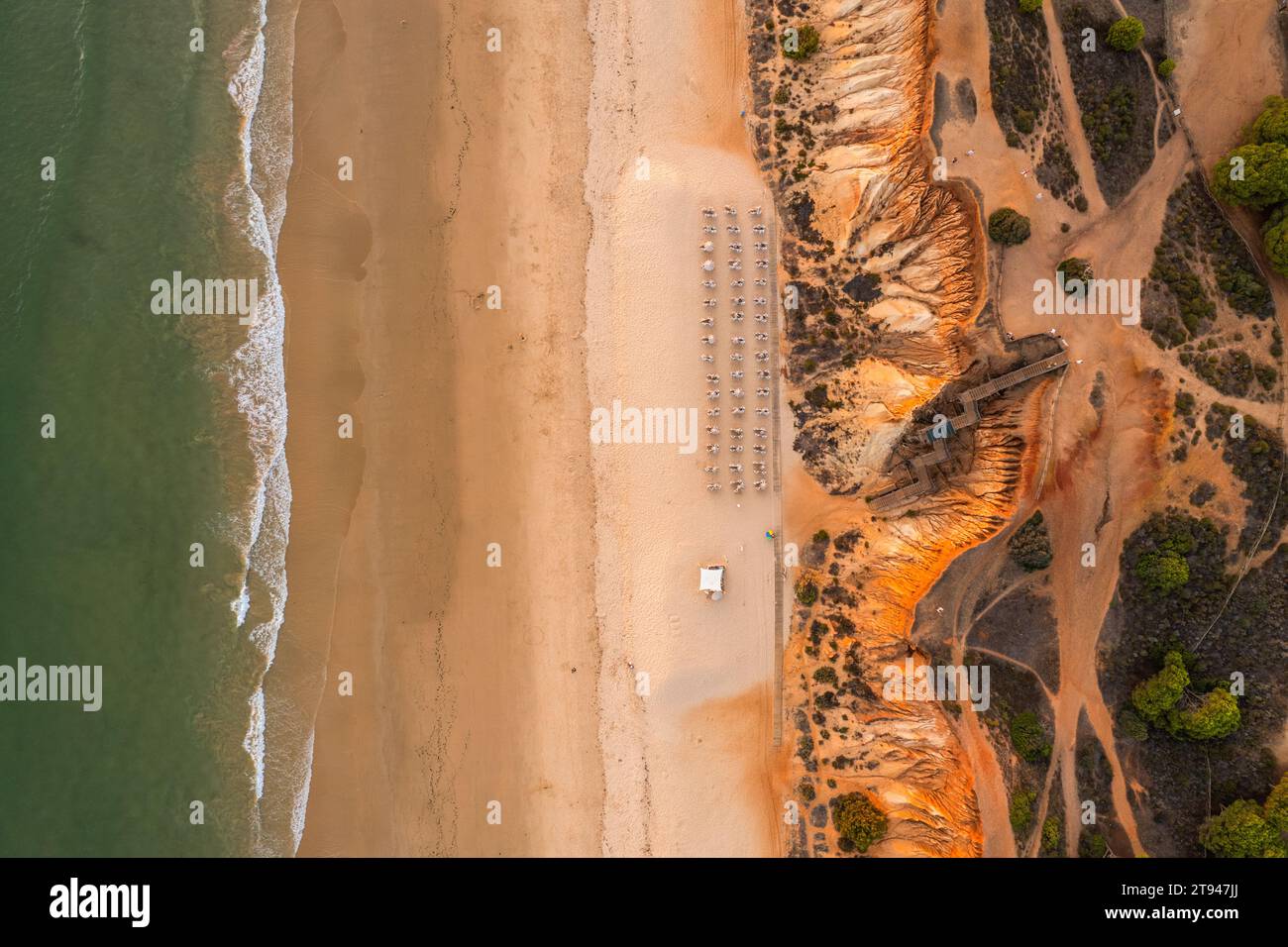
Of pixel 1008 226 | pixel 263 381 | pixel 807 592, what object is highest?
pixel 1008 226

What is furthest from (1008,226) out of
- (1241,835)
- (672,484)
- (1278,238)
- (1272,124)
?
(1241,835)

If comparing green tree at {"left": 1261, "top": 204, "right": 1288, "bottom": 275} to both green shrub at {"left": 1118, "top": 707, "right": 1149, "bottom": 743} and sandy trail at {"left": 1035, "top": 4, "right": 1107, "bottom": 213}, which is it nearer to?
sandy trail at {"left": 1035, "top": 4, "right": 1107, "bottom": 213}

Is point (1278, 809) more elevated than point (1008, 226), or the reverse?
point (1008, 226)

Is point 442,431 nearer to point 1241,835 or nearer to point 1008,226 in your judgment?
point 1008,226

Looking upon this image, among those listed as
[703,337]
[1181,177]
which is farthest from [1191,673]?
[703,337]

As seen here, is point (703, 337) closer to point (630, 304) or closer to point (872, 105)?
point (630, 304)

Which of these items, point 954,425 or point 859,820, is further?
point 954,425
